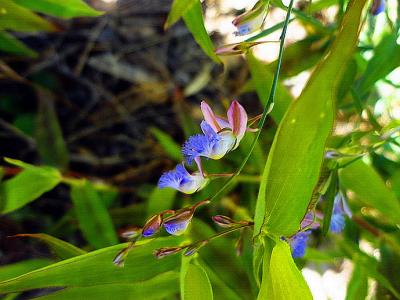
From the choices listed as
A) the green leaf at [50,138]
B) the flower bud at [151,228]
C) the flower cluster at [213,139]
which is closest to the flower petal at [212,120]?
the flower cluster at [213,139]

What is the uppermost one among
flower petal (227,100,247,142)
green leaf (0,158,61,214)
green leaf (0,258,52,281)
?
green leaf (0,158,61,214)

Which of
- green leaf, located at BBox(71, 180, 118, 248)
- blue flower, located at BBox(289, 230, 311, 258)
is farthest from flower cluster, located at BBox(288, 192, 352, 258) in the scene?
green leaf, located at BBox(71, 180, 118, 248)

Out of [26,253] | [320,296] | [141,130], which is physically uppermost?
[141,130]

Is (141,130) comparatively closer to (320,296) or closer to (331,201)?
(320,296)

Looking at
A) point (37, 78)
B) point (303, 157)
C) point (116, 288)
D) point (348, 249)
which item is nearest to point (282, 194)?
point (303, 157)

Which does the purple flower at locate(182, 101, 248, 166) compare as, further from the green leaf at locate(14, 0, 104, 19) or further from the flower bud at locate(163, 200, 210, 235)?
the green leaf at locate(14, 0, 104, 19)

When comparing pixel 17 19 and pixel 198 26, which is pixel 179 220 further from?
pixel 17 19
